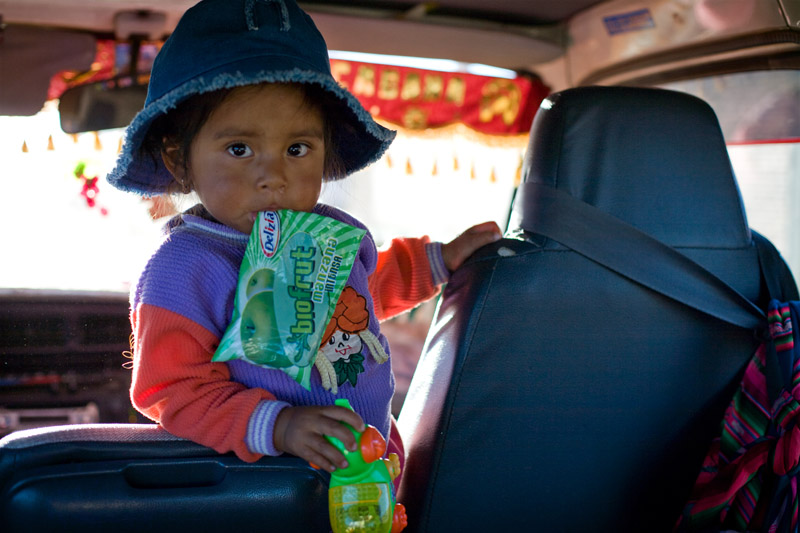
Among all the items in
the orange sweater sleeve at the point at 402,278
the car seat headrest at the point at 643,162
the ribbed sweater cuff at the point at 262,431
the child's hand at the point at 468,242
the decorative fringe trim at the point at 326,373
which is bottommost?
the ribbed sweater cuff at the point at 262,431

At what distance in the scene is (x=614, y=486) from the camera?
160 cm

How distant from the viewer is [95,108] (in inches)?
91.5

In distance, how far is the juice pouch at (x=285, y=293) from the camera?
133cm

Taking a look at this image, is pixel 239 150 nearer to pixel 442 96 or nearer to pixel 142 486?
pixel 142 486

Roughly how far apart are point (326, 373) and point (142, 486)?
0.37m

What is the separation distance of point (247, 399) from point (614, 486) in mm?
785

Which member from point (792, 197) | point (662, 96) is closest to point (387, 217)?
point (792, 197)

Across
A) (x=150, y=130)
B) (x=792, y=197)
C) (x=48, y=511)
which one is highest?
(x=150, y=130)

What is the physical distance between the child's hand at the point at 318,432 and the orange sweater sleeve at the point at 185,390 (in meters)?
0.06

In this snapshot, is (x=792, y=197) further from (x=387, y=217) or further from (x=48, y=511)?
(x=48, y=511)

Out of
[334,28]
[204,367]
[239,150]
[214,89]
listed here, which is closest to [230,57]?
[214,89]

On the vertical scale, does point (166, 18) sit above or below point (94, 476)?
above

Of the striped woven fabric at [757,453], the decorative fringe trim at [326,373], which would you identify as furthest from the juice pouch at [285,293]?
the striped woven fabric at [757,453]

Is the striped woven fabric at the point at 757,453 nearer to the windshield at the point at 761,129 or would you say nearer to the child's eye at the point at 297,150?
the windshield at the point at 761,129
